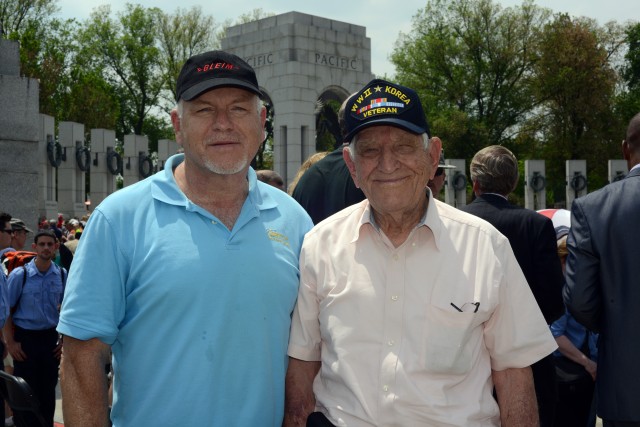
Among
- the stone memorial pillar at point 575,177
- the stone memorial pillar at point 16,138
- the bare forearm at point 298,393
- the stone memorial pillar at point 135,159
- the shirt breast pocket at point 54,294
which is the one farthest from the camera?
the stone memorial pillar at point 575,177

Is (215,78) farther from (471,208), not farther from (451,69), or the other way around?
(451,69)

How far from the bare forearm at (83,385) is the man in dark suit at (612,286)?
2.41 meters

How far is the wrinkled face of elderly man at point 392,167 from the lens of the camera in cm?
275

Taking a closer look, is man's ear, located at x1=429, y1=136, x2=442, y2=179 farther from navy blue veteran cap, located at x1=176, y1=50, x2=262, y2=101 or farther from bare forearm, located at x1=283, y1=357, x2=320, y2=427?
bare forearm, located at x1=283, y1=357, x2=320, y2=427

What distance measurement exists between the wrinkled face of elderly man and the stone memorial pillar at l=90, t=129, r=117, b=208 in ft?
92.5

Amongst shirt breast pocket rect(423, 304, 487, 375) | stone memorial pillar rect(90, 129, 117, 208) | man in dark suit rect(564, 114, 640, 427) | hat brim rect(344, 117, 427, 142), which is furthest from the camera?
stone memorial pillar rect(90, 129, 117, 208)

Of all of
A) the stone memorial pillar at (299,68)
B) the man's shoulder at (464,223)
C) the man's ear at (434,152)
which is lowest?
the man's shoulder at (464,223)

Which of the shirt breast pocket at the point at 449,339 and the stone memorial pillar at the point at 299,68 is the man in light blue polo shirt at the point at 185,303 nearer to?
the shirt breast pocket at the point at 449,339

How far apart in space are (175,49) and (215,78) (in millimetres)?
53555

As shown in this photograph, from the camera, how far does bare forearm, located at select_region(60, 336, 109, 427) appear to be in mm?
2582

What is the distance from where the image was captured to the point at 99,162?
29953 millimetres

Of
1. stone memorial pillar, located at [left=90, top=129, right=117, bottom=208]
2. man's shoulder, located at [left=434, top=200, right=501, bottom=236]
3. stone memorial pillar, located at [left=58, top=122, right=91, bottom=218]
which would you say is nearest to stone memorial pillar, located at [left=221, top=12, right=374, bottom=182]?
stone memorial pillar, located at [left=90, top=129, right=117, bottom=208]

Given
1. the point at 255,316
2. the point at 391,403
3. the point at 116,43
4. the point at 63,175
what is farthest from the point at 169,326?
the point at 116,43

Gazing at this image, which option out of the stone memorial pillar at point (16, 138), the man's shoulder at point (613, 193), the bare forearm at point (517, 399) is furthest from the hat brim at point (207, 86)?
the stone memorial pillar at point (16, 138)
